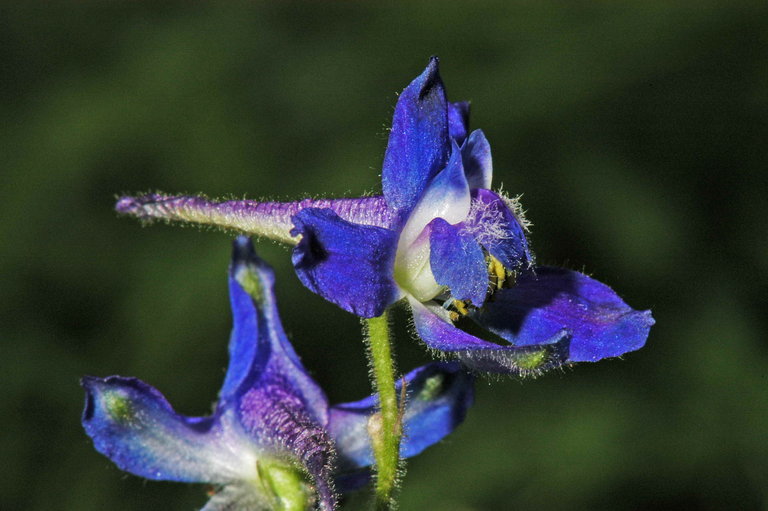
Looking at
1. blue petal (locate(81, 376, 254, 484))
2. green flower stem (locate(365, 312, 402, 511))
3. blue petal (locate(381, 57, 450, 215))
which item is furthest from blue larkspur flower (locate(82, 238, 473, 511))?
blue petal (locate(381, 57, 450, 215))

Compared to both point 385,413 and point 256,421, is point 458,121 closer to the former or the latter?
point 385,413

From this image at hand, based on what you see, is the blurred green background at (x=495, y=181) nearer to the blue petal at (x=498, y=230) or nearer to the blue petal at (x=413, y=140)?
the blue petal at (x=498, y=230)

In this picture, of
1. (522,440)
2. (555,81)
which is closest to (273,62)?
(555,81)

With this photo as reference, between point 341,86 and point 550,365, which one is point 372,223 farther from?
point 341,86

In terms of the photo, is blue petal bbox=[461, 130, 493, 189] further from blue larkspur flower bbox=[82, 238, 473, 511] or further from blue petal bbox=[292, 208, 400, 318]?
blue larkspur flower bbox=[82, 238, 473, 511]

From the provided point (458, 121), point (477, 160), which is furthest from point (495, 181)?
point (477, 160)
